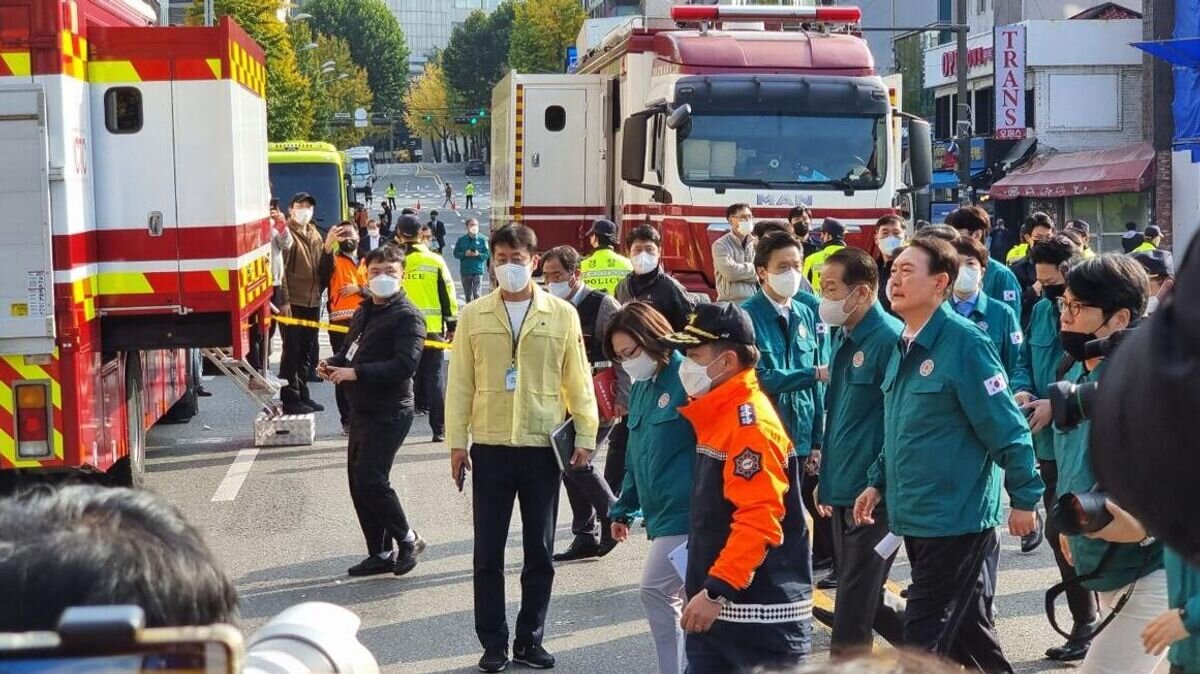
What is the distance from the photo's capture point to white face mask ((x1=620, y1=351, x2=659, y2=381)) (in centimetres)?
642

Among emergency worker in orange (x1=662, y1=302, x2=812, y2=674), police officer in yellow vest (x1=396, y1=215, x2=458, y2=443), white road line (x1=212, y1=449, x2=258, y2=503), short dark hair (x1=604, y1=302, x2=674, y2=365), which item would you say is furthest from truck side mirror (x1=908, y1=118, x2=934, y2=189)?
emergency worker in orange (x1=662, y1=302, x2=812, y2=674)

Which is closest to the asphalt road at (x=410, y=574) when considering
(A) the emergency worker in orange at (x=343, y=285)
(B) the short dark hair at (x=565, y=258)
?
(A) the emergency worker in orange at (x=343, y=285)

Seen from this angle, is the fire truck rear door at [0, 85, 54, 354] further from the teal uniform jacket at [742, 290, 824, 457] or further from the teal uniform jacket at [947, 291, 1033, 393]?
the teal uniform jacket at [947, 291, 1033, 393]

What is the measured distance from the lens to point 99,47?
9.14m

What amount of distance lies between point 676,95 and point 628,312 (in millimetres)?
10506

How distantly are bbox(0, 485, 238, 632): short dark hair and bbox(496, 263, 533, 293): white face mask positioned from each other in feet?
19.7

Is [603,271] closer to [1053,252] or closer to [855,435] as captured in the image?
[1053,252]

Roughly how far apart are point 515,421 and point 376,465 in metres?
1.75

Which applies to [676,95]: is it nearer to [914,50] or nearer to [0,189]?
[0,189]

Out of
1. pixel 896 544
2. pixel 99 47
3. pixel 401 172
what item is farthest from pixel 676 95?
pixel 401 172

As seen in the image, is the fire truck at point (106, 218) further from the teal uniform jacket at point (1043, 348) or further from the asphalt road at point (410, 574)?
the teal uniform jacket at point (1043, 348)

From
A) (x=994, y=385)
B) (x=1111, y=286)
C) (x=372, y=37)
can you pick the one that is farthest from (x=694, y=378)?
(x=372, y=37)

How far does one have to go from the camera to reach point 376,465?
9.15 meters

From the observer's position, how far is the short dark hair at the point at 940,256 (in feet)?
19.9
